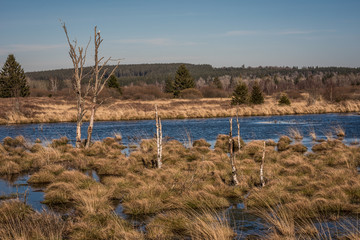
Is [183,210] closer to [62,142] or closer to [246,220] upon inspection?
[246,220]

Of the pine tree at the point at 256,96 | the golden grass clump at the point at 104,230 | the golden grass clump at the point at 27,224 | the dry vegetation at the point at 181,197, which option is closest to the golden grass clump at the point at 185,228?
the dry vegetation at the point at 181,197

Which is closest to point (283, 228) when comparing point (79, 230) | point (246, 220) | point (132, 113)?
point (246, 220)

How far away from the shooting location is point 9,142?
21.7 meters

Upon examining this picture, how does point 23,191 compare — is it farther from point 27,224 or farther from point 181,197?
point 181,197

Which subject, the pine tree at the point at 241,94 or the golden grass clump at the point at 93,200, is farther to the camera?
the pine tree at the point at 241,94

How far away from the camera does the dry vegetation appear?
23.6 feet

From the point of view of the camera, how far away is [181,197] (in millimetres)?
9422

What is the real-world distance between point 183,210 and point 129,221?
1.35 metres

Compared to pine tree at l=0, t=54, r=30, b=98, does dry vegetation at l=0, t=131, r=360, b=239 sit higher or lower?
lower

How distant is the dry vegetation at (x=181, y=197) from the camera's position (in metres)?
7.20

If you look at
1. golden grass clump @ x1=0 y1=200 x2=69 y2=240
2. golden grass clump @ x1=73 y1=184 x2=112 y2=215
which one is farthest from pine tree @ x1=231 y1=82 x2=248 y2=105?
golden grass clump @ x1=0 y1=200 x2=69 y2=240

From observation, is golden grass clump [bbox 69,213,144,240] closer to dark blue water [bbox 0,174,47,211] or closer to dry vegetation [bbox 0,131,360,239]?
dry vegetation [bbox 0,131,360,239]

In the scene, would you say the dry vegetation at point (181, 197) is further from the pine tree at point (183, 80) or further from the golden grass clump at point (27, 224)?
the pine tree at point (183, 80)

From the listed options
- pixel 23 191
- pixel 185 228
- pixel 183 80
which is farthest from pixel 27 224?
pixel 183 80
